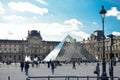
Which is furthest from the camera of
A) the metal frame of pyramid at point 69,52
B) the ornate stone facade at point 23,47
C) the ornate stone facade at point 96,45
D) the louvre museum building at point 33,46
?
the ornate stone facade at point 23,47

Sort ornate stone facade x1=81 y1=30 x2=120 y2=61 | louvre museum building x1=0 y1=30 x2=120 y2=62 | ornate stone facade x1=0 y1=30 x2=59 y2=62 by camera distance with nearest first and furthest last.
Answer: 1. ornate stone facade x1=81 y1=30 x2=120 y2=61
2. louvre museum building x1=0 y1=30 x2=120 y2=62
3. ornate stone facade x1=0 y1=30 x2=59 y2=62

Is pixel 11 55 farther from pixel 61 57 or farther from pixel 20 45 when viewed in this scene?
pixel 61 57

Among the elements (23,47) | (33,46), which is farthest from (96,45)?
(23,47)

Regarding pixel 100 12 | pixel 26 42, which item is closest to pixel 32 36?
pixel 26 42

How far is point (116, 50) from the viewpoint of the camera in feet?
323

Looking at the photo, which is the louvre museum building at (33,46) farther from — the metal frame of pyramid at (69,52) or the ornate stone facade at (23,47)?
the metal frame of pyramid at (69,52)

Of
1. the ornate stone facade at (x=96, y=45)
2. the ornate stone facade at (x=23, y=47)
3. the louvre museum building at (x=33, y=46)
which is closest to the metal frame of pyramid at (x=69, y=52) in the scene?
the ornate stone facade at (x=96, y=45)

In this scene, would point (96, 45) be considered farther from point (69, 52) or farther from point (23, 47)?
point (69, 52)

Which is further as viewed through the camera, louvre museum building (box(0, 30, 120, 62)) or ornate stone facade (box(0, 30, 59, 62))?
ornate stone facade (box(0, 30, 59, 62))

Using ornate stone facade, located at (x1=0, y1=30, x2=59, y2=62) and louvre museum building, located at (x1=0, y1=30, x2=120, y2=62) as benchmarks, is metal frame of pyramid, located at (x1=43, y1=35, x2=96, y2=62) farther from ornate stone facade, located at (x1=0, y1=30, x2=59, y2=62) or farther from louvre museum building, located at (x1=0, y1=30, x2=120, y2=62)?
ornate stone facade, located at (x1=0, y1=30, x2=59, y2=62)

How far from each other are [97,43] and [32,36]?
979 inches

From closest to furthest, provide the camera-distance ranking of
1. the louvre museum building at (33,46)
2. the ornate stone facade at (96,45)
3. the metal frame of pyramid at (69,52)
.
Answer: the metal frame of pyramid at (69,52), the ornate stone facade at (96,45), the louvre museum building at (33,46)

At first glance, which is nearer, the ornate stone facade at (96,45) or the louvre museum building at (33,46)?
the ornate stone facade at (96,45)

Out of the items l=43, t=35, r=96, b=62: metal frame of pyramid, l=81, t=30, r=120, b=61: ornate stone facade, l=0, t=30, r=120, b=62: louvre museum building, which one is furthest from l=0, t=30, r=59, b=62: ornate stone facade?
l=43, t=35, r=96, b=62: metal frame of pyramid
